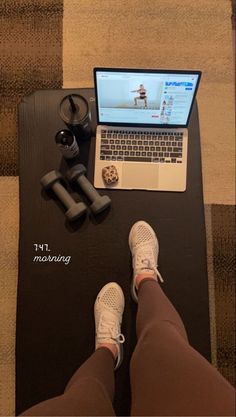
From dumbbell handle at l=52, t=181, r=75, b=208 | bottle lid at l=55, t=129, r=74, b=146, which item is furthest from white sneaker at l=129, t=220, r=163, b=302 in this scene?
bottle lid at l=55, t=129, r=74, b=146

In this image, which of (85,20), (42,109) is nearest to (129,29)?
(85,20)

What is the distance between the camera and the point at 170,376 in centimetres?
75

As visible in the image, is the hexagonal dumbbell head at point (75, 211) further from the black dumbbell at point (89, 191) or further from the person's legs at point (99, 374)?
the person's legs at point (99, 374)

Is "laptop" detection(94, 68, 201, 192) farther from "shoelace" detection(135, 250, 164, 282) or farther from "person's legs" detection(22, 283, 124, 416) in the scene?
"person's legs" detection(22, 283, 124, 416)

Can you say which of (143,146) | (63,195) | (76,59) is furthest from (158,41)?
(63,195)

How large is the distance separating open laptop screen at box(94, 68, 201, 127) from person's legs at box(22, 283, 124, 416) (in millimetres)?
517

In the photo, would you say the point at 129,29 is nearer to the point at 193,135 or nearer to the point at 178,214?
the point at 193,135

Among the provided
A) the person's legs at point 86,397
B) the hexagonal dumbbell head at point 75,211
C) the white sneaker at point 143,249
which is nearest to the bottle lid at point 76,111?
the hexagonal dumbbell head at point 75,211

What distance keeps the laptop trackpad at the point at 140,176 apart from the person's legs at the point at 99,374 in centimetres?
32

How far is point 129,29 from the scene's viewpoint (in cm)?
143

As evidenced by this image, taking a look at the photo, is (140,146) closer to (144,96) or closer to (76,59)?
(144,96)

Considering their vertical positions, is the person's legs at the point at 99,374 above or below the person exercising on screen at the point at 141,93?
below

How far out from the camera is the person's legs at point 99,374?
767mm

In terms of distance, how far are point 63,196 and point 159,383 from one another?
2.09 feet
